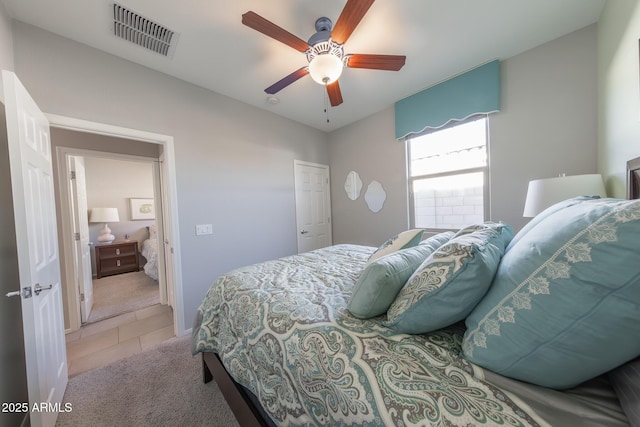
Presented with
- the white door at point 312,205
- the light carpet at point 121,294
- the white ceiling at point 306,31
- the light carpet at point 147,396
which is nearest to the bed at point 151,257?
the light carpet at point 121,294

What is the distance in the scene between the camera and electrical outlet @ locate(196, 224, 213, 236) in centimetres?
248

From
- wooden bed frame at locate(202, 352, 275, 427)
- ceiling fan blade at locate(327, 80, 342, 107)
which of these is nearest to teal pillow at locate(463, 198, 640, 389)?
wooden bed frame at locate(202, 352, 275, 427)

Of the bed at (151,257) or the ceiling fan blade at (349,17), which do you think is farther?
the bed at (151,257)

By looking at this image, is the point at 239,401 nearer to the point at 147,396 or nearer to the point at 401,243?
the point at 147,396

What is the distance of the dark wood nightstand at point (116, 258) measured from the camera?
433 cm

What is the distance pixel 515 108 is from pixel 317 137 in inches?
101

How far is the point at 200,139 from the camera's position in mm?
2494

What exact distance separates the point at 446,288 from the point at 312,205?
3076mm

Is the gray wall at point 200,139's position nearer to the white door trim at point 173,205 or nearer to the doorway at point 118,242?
the white door trim at point 173,205

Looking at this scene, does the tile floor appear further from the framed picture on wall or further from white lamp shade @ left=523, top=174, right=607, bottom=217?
white lamp shade @ left=523, top=174, right=607, bottom=217

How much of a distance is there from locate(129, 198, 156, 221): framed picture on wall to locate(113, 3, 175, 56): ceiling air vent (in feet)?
13.6

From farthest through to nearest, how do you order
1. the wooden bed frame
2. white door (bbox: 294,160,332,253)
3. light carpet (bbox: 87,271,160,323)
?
white door (bbox: 294,160,332,253) → light carpet (bbox: 87,271,160,323) → the wooden bed frame

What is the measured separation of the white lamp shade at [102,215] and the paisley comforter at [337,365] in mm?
4872

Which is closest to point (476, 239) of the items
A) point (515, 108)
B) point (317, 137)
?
point (515, 108)
